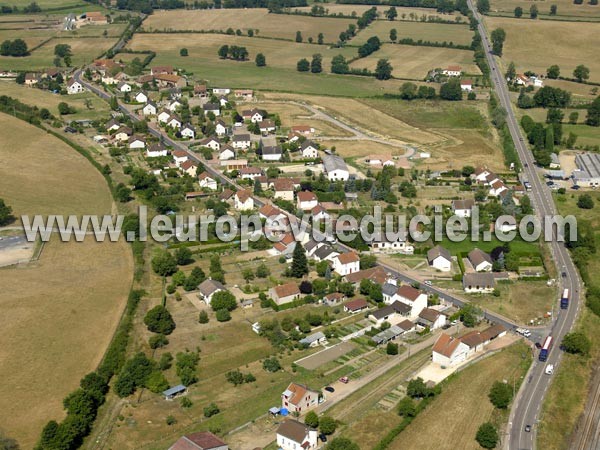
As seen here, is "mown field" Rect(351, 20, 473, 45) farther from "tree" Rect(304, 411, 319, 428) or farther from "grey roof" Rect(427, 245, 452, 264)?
"tree" Rect(304, 411, 319, 428)

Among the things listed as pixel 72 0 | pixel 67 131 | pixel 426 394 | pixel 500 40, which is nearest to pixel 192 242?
pixel 426 394

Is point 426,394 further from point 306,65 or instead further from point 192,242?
point 306,65

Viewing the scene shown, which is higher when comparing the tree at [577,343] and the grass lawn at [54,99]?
the grass lawn at [54,99]

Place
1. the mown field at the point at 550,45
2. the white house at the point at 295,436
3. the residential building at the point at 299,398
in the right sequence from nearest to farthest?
the white house at the point at 295,436 < the residential building at the point at 299,398 < the mown field at the point at 550,45

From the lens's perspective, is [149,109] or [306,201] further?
[149,109]

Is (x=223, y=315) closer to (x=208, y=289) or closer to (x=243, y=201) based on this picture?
(x=208, y=289)

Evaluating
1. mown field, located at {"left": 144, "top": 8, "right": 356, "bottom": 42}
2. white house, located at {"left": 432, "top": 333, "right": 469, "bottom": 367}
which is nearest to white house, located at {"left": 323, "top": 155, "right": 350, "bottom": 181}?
white house, located at {"left": 432, "top": 333, "right": 469, "bottom": 367}

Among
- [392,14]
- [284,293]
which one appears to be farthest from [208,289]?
[392,14]

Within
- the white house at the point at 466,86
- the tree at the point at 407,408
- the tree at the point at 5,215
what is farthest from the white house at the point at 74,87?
the tree at the point at 407,408

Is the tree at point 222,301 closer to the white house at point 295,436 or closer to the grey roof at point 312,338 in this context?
the grey roof at point 312,338
